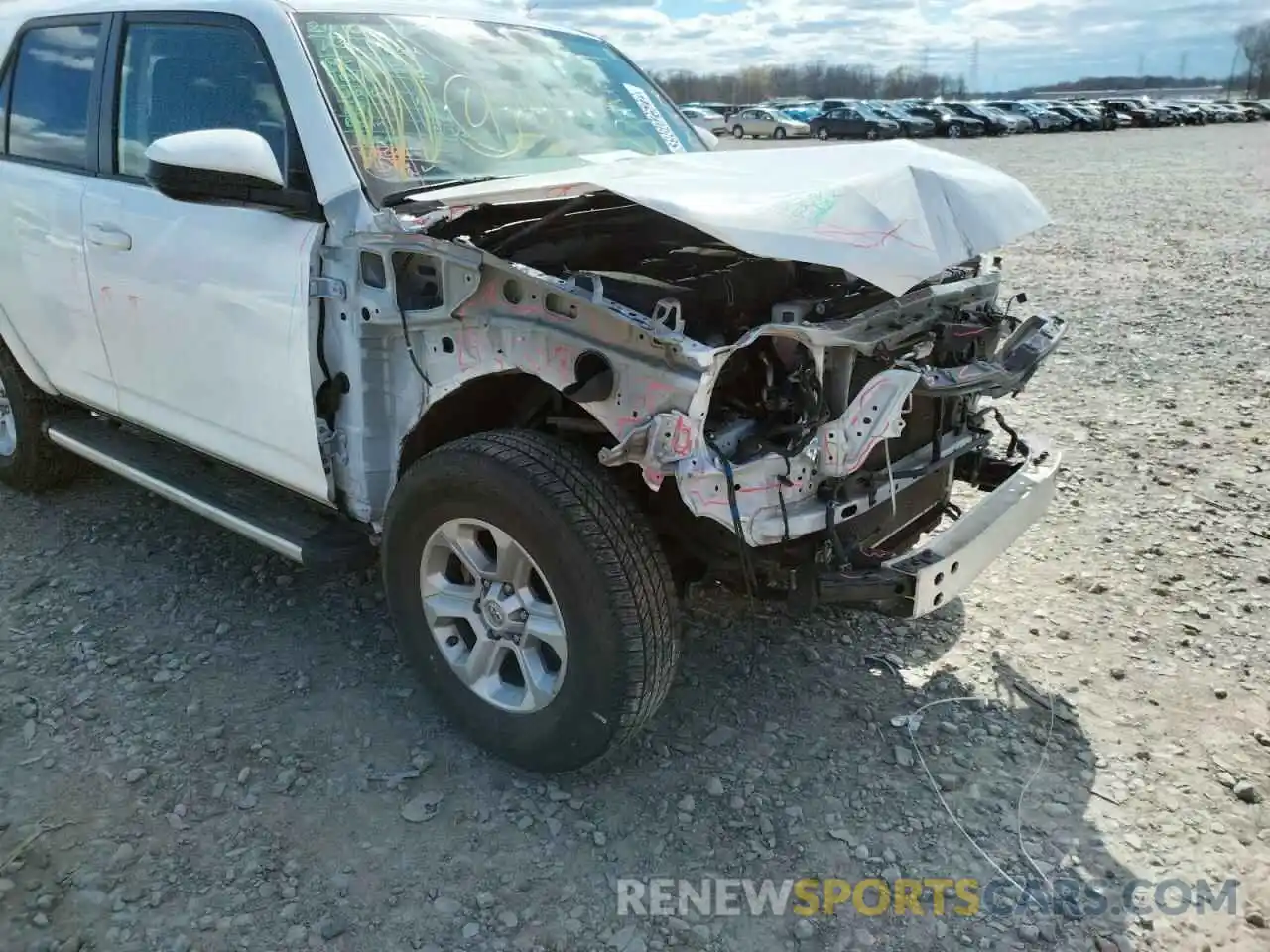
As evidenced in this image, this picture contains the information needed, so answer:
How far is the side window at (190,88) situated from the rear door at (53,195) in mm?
200

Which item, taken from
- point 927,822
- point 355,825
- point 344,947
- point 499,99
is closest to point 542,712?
point 355,825

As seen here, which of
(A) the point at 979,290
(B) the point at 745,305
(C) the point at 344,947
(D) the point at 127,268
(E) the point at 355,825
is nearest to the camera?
(C) the point at 344,947

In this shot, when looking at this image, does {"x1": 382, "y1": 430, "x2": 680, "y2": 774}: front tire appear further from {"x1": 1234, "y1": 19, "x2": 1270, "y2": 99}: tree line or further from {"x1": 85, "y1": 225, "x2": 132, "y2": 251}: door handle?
{"x1": 1234, "y1": 19, "x2": 1270, "y2": 99}: tree line

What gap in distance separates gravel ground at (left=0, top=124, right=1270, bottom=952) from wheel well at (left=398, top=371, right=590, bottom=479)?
86cm

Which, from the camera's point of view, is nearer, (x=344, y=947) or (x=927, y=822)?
(x=344, y=947)

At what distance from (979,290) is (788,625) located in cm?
135

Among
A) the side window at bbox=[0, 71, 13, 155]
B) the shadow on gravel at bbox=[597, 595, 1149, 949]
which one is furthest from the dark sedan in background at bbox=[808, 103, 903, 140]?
the shadow on gravel at bbox=[597, 595, 1149, 949]

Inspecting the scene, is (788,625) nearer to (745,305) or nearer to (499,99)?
(745,305)

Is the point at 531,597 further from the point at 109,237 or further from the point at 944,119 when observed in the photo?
the point at 944,119

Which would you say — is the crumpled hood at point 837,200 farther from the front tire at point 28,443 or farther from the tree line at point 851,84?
the tree line at point 851,84

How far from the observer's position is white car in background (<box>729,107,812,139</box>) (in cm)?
4350

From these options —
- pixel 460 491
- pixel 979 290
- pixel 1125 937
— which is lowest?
pixel 1125 937

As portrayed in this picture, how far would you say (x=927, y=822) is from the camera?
272 cm

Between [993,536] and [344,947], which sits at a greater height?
[993,536]
